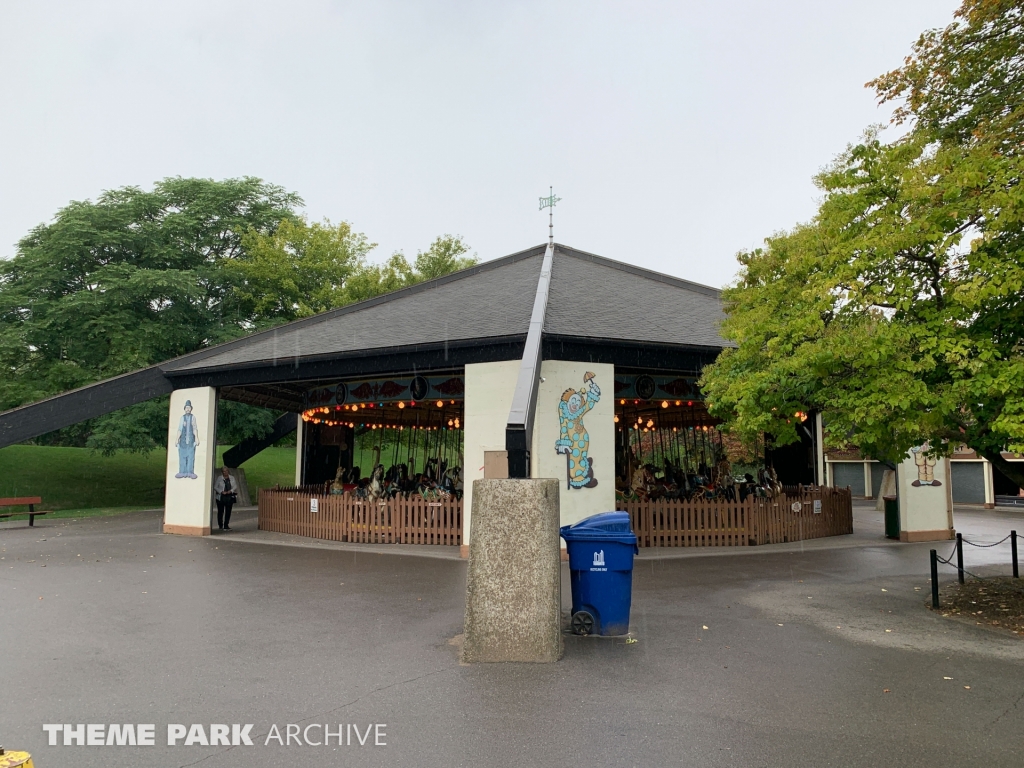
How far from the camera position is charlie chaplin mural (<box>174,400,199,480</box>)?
17.6 m

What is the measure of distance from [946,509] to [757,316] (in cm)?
1108

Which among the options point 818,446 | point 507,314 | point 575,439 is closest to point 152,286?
point 507,314

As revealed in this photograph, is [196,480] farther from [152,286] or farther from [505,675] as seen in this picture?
[505,675]

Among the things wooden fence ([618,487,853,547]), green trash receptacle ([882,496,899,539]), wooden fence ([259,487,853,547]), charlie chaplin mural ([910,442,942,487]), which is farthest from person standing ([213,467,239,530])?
charlie chaplin mural ([910,442,942,487])

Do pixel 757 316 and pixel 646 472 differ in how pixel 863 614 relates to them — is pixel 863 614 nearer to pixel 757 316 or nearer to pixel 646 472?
pixel 757 316

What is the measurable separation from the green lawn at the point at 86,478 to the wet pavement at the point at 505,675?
2010cm

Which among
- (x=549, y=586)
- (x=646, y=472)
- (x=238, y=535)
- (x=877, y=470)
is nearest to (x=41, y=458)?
(x=238, y=535)

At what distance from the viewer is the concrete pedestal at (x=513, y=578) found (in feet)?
21.6

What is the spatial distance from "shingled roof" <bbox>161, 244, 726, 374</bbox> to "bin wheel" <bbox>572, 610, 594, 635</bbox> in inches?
260

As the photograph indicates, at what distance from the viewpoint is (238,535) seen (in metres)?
17.4

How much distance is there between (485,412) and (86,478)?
1081 inches

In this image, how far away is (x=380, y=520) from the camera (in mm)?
15711

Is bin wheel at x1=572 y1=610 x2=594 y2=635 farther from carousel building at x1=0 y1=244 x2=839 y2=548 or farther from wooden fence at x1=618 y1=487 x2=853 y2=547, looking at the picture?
wooden fence at x1=618 y1=487 x2=853 y2=547

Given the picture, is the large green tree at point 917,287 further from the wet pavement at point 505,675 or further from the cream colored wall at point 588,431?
the cream colored wall at point 588,431
